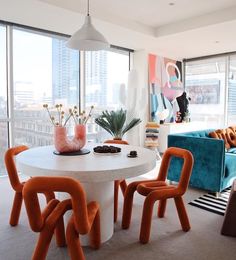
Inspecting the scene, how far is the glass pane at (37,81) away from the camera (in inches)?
170

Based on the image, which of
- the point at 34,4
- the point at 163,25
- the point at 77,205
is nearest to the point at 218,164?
the point at 77,205

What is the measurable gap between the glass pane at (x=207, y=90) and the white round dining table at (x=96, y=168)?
5.02 meters

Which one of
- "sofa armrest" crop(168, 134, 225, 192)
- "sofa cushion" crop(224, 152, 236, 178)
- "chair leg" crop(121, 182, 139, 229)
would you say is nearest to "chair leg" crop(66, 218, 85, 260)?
"chair leg" crop(121, 182, 139, 229)

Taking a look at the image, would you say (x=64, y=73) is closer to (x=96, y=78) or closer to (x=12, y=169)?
(x=96, y=78)

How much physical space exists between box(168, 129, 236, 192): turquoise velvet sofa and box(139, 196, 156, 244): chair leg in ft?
4.88

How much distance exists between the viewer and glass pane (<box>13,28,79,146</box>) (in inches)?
170

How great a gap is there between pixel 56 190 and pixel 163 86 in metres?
5.53

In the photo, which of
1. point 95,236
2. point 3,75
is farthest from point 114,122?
point 95,236

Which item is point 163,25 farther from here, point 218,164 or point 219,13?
point 218,164

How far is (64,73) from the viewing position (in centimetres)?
491

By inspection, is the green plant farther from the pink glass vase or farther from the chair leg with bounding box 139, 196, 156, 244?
the chair leg with bounding box 139, 196, 156, 244

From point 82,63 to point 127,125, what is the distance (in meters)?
1.60

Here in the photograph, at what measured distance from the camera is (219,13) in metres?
4.09

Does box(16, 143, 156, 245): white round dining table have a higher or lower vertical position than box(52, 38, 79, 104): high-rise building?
lower
